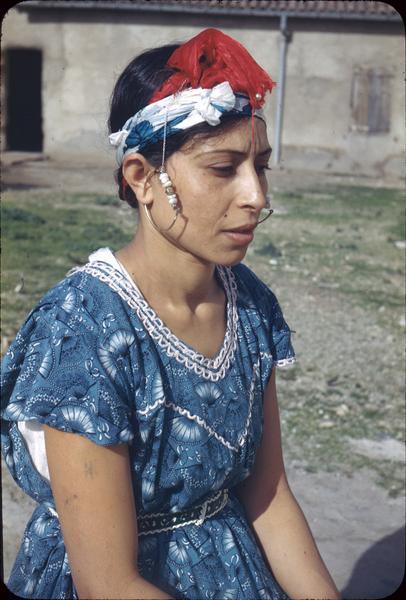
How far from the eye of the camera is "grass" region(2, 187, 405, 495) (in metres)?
4.66

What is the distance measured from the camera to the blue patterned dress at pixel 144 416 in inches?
65.6

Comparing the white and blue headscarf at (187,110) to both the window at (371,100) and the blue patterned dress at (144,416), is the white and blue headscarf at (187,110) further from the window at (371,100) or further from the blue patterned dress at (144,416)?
the window at (371,100)

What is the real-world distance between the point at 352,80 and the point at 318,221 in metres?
6.50

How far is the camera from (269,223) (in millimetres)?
10555

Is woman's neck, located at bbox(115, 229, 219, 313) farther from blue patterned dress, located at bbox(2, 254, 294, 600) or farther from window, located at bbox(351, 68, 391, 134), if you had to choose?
window, located at bbox(351, 68, 391, 134)

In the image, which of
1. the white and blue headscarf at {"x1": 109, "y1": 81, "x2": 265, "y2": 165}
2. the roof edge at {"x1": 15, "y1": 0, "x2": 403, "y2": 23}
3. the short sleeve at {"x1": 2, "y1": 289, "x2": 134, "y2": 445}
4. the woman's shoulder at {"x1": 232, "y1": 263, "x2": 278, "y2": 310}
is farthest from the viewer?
the roof edge at {"x1": 15, "y1": 0, "x2": 403, "y2": 23}

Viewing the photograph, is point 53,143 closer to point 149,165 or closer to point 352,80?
point 352,80

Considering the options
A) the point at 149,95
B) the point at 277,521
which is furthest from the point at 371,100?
the point at 149,95

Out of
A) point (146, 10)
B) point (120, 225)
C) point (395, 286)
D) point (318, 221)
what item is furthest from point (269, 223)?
point (146, 10)

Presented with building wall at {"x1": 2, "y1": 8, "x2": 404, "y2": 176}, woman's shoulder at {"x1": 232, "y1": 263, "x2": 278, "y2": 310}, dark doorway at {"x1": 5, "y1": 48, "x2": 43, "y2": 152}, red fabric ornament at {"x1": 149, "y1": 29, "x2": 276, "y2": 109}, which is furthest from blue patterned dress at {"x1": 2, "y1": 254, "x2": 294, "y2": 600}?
dark doorway at {"x1": 5, "y1": 48, "x2": 43, "y2": 152}

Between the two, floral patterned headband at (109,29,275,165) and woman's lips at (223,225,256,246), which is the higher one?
floral patterned headband at (109,29,275,165)

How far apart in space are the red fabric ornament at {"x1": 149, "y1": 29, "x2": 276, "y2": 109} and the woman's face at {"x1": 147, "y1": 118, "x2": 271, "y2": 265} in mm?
83

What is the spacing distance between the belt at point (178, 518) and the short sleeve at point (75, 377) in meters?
0.26

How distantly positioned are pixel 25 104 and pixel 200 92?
Result: 18086 mm
